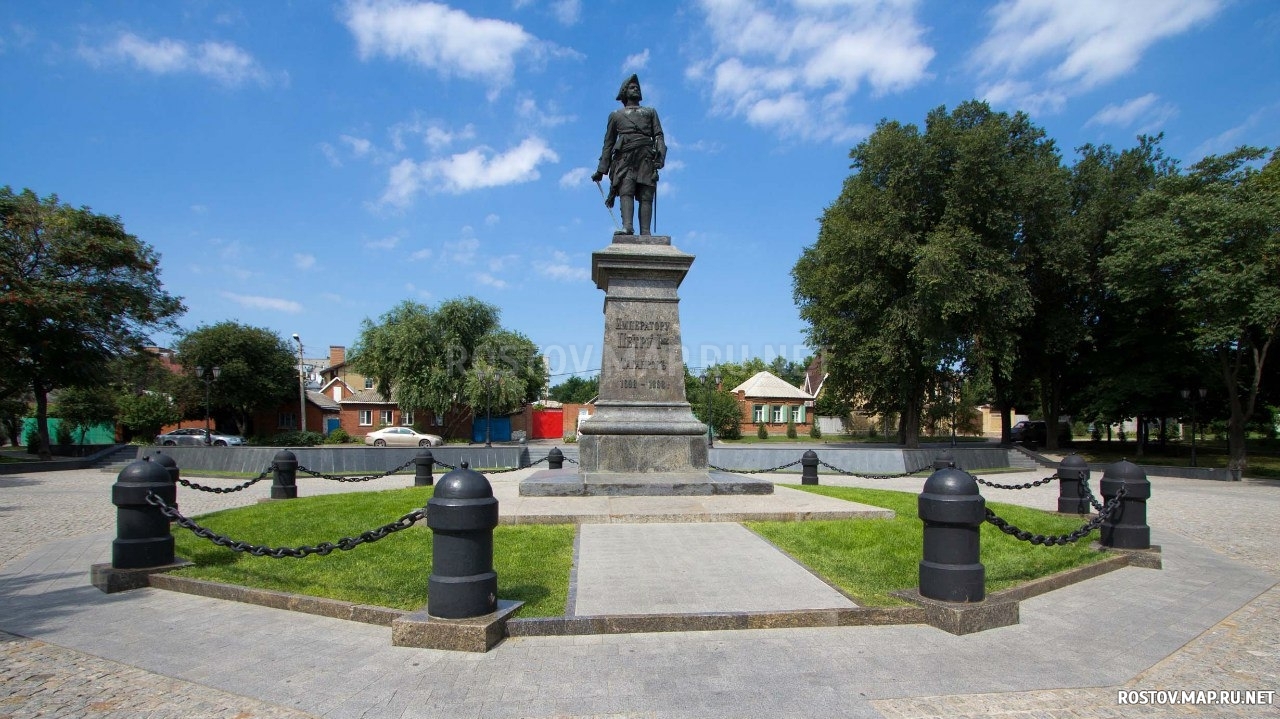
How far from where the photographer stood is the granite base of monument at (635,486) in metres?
9.80

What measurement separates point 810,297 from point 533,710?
34.4 meters

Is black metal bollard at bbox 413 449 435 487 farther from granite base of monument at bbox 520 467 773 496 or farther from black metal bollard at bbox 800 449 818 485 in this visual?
black metal bollard at bbox 800 449 818 485

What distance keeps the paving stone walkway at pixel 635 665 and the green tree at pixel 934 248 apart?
23630 millimetres

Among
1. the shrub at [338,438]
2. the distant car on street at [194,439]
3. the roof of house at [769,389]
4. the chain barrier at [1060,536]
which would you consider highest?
the roof of house at [769,389]

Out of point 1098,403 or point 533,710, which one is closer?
point 533,710

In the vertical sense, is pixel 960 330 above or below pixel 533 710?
above

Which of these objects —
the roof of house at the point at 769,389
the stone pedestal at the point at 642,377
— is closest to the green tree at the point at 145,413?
the stone pedestal at the point at 642,377

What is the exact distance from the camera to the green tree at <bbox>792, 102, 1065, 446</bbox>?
27.8 m

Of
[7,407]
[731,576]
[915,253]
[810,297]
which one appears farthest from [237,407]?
[731,576]

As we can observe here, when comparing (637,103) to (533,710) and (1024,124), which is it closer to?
(533,710)

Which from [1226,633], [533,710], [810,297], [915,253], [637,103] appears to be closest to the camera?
[533,710]

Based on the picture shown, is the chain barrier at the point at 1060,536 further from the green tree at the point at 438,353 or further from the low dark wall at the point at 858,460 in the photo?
the green tree at the point at 438,353

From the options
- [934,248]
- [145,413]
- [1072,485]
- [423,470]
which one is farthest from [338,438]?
[1072,485]

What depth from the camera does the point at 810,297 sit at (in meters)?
36.2
